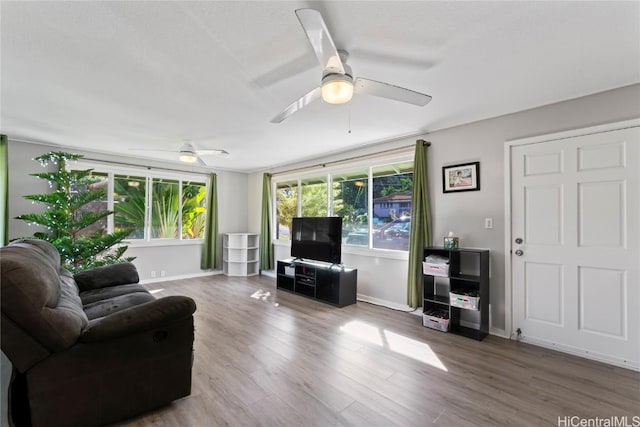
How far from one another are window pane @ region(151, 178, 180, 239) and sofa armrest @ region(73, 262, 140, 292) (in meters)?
2.43

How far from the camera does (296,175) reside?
5684 millimetres

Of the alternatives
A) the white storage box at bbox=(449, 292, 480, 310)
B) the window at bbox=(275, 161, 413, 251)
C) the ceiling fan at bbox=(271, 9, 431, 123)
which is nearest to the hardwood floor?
the white storage box at bbox=(449, 292, 480, 310)

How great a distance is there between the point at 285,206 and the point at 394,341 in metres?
3.83

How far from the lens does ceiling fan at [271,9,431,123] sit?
4.60ft

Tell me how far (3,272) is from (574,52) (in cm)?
365

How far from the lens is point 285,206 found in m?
6.06

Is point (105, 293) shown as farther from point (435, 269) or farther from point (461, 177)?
point (461, 177)

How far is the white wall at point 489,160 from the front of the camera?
255cm

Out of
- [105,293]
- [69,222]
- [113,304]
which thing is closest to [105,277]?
[105,293]

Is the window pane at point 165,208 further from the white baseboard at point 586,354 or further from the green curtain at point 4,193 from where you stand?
the white baseboard at point 586,354

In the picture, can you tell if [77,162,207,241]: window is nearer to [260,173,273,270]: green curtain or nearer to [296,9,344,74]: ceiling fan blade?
[260,173,273,270]: green curtain

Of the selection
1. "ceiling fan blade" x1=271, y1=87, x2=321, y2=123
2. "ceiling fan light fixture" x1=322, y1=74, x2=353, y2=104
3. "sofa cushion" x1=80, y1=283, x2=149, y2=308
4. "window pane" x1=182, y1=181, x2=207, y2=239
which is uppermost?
"ceiling fan blade" x1=271, y1=87, x2=321, y2=123

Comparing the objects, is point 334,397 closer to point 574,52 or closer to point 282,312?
point 282,312

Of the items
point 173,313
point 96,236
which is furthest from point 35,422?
point 96,236
